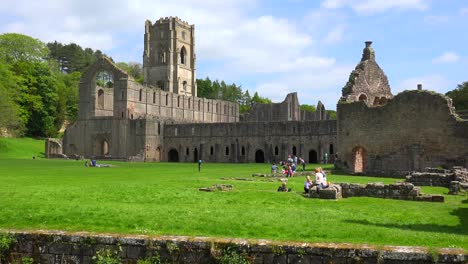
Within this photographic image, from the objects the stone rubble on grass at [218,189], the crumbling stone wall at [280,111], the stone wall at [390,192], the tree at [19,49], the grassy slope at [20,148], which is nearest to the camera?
the stone wall at [390,192]

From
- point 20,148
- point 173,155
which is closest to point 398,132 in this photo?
point 173,155

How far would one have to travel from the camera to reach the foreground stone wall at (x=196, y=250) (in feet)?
26.4

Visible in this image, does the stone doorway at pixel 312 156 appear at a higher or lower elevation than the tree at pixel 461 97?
lower

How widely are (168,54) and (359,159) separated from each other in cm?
6610

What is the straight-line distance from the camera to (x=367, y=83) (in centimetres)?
3953

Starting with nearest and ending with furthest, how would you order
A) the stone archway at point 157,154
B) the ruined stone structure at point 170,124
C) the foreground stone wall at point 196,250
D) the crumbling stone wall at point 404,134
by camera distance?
the foreground stone wall at point 196,250, the crumbling stone wall at point 404,134, the ruined stone structure at point 170,124, the stone archway at point 157,154

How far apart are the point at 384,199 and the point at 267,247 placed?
10.6 metres

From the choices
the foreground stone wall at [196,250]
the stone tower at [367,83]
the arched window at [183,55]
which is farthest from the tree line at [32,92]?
the foreground stone wall at [196,250]

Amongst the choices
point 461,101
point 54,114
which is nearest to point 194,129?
point 54,114

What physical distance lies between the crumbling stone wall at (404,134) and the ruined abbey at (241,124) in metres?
0.06

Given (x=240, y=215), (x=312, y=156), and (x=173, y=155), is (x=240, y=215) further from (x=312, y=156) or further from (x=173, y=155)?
(x=173, y=155)

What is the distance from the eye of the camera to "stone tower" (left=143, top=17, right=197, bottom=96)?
3851 inches

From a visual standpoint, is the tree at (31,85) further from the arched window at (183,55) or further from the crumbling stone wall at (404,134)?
the crumbling stone wall at (404,134)

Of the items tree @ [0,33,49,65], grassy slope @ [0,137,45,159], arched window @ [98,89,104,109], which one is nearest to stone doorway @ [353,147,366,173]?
grassy slope @ [0,137,45,159]
